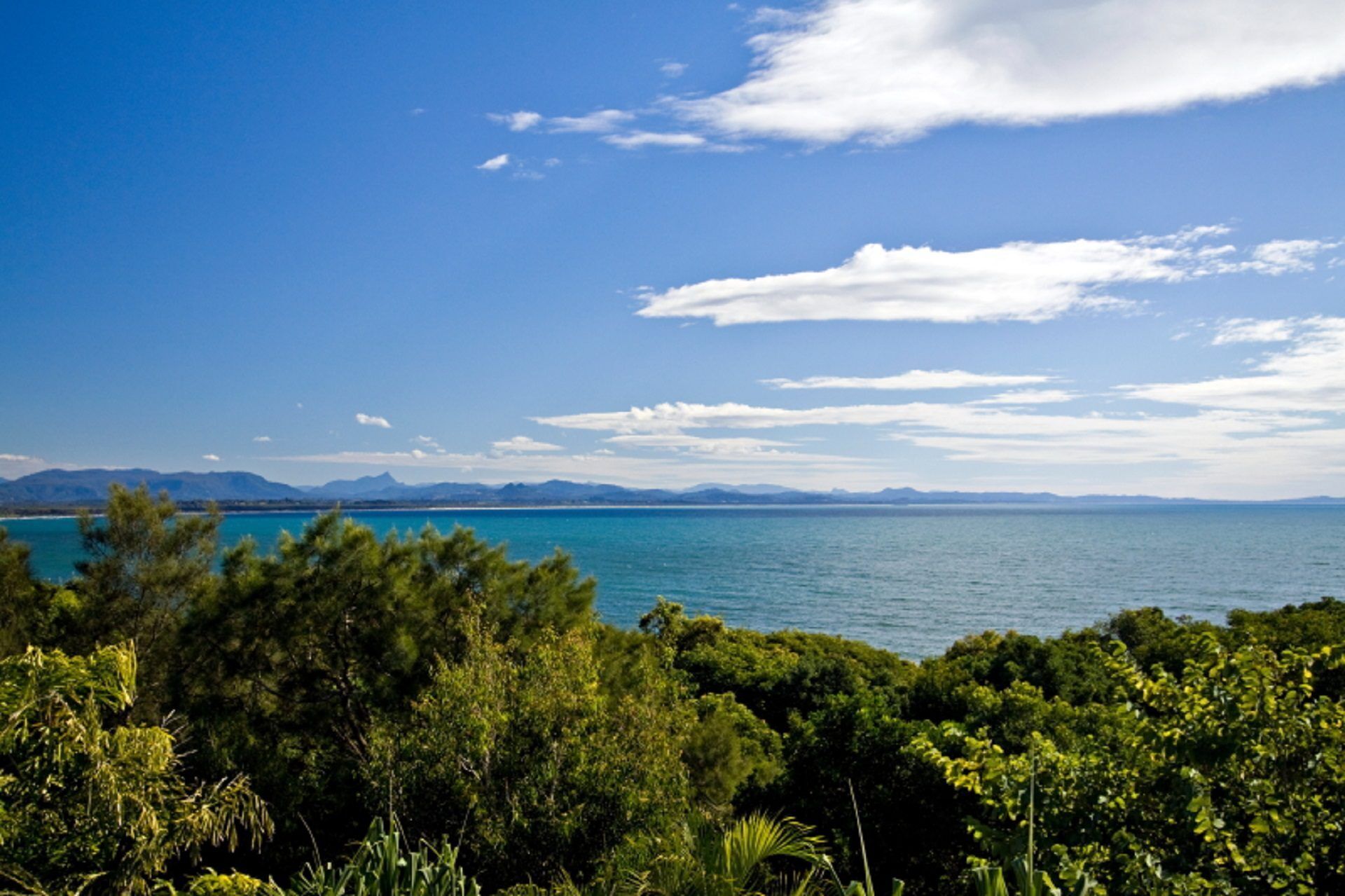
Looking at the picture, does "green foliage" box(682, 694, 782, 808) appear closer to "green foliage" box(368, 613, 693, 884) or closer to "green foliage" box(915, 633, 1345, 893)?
"green foliage" box(368, 613, 693, 884)

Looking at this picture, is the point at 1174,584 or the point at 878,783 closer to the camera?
the point at 878,783

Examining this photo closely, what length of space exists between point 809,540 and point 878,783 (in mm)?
141809

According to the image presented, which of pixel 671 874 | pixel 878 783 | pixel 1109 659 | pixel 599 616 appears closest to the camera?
pixel 671 874

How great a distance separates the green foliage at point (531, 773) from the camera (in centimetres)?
882

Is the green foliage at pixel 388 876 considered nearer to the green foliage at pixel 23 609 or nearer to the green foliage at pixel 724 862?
the green foliage at pixel 724 862

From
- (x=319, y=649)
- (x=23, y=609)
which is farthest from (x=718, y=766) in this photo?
(x=23, y=609)

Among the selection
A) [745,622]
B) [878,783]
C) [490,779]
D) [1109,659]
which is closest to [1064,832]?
[1109,659]

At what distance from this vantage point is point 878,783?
16.0 meters

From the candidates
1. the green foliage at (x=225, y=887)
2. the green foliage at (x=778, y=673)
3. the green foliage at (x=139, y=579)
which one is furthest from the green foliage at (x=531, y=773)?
the green foliage at (x=778, y=673)

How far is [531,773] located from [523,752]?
0.28 m

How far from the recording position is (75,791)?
19.9ft

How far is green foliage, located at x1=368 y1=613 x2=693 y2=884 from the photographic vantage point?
28.9ft

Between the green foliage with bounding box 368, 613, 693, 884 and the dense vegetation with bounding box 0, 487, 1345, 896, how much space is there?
0.03 meters

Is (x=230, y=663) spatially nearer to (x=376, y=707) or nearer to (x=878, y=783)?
(x=376, y=707)
